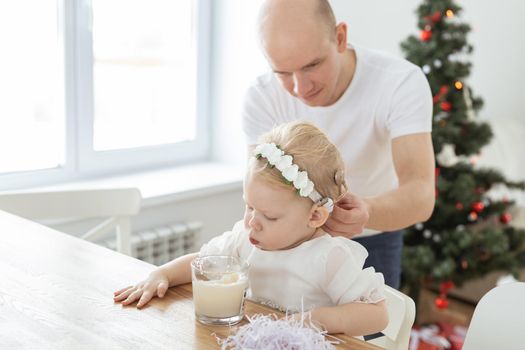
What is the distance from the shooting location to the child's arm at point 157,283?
122 centimetres

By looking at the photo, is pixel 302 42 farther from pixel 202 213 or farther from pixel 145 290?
pixel 202 213

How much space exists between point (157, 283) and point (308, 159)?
14.0 inches

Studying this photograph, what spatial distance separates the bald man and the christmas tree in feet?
3.60

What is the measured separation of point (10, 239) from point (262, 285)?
2.03ft

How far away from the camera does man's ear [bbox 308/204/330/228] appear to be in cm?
124

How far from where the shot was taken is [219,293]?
1120 millimetres

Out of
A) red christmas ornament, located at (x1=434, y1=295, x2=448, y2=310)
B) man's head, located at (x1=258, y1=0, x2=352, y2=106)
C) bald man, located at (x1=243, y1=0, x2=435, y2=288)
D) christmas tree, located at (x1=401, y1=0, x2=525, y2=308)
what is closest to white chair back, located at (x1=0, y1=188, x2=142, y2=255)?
bald man, located at (x1=243, y1=0, x2=435, y2=288)

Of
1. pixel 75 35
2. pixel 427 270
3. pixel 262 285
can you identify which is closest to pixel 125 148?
pixel 75 35

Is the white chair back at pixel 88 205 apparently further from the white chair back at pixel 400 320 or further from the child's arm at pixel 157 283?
the white chair back at pixel 400 320

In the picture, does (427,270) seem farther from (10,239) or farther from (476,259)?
(10,239)

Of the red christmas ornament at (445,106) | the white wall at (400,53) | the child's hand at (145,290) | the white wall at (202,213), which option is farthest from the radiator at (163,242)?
the child's hand at (145,290)

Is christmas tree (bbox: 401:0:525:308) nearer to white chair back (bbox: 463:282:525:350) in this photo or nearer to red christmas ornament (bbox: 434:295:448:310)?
red christmas ornament (bbox: 434:295:448:310)

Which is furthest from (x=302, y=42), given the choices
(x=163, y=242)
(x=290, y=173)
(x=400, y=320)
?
(x=163, y=242)

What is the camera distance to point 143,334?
1089 millimetres
